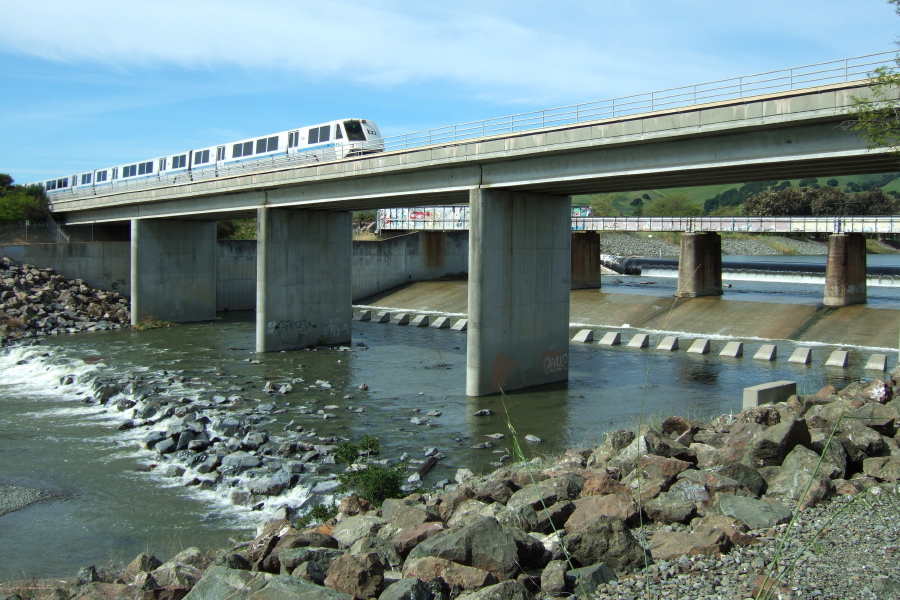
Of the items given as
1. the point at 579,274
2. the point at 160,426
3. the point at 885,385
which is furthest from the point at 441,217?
the point at 885,385

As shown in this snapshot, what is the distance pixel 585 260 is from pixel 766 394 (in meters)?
40.3

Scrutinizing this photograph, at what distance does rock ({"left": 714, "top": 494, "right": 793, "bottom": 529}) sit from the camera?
9.38 metres

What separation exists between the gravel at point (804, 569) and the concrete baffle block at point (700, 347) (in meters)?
26.5

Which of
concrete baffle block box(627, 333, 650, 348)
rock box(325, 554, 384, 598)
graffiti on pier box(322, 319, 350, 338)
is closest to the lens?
rock box(325, 554, 384, 598)

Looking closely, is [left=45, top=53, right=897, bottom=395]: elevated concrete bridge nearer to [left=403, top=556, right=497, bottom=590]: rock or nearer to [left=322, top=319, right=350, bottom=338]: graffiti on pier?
[left=322, top=319, right=350, bottom=338]: graffiti on pier

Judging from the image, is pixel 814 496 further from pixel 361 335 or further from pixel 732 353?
pixel 361 335

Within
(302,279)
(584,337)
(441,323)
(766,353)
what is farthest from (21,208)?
(766,353)

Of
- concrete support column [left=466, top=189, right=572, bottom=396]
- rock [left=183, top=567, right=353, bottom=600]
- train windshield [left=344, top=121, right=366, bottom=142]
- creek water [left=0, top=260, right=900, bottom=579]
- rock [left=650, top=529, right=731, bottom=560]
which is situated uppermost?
train windshield [left=344, top=121, right=366, bottom=142]

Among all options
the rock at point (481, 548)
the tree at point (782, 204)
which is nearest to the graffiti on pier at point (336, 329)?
the rock at point (481, 548)

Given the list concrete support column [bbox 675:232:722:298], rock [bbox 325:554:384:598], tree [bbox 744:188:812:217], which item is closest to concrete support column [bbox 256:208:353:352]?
concrete support column [bbox 675:232:722:298]

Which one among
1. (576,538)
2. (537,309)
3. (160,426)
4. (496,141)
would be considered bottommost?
(160,426)

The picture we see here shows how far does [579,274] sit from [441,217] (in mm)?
12738

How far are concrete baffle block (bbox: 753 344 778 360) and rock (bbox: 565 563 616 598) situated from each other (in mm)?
27893

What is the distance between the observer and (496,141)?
24.6 meters
